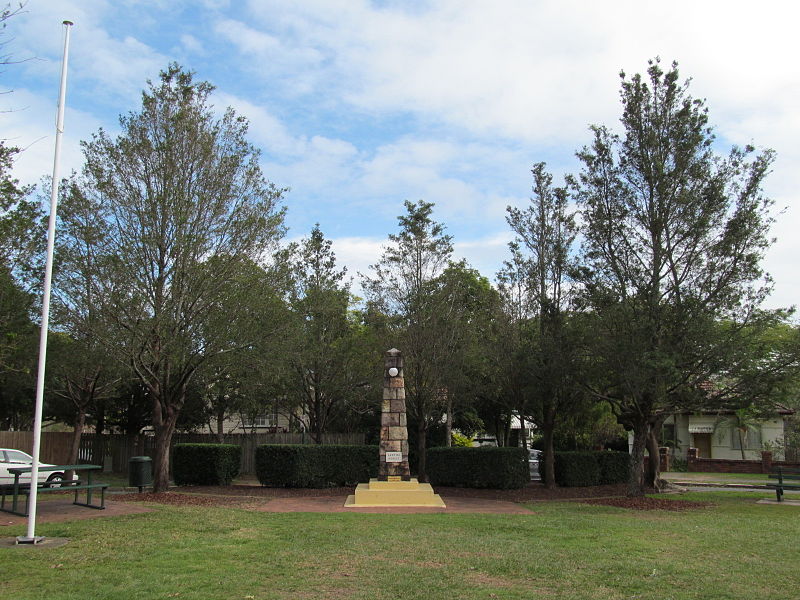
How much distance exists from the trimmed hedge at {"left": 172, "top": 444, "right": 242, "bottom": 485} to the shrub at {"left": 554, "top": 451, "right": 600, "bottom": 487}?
34.6 ft

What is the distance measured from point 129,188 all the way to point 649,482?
56.7 feet

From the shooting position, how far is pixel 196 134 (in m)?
16.2

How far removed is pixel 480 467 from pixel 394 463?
362cm

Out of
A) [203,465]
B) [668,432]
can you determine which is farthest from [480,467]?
[668,432]

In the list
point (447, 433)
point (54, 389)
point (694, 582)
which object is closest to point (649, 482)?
point (447, 433)

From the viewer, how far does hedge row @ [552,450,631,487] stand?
2152 centimetres

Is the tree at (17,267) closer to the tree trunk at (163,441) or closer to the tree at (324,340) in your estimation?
the tree trunk at (163,441)

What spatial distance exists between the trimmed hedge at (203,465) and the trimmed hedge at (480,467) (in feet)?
21.4

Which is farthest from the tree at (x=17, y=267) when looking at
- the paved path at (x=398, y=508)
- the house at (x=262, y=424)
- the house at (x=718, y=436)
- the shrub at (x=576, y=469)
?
the house at (x=718, y=436)

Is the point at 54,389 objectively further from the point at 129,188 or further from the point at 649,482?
the point at 649,482

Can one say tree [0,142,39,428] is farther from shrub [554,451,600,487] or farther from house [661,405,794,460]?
house [661,405,794,460]

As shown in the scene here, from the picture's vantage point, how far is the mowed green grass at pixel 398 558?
22.8 feet

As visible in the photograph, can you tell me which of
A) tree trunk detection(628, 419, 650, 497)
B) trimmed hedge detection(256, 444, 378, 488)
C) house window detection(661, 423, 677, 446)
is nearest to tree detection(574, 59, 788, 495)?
tree trunk detection(628, 419, 650, 497)

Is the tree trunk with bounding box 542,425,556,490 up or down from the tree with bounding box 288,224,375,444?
down
